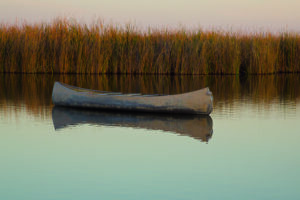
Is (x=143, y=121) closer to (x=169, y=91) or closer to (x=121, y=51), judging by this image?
(x=169, y=91)

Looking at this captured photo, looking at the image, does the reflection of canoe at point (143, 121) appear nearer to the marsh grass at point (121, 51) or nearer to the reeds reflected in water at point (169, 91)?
the reeds reflected in water at point (169, 91)

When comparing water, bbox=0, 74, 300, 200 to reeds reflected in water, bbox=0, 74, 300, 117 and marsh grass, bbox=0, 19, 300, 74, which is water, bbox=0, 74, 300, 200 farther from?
marsh grass, bbox=0, 19, 300, 74

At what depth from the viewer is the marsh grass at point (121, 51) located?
20000 millimetres

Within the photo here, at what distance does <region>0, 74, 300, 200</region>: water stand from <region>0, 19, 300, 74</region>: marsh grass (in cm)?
892

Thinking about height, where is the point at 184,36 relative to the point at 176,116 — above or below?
above

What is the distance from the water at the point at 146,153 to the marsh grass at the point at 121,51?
892cm

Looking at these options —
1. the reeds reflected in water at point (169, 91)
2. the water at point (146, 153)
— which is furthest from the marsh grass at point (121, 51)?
the water at point (146, 153)

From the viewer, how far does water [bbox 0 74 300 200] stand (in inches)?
189

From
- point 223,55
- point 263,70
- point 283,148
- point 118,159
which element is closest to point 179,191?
point 118,159

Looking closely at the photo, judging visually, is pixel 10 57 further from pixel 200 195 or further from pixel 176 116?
pixel 200 195

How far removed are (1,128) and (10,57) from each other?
13182mm

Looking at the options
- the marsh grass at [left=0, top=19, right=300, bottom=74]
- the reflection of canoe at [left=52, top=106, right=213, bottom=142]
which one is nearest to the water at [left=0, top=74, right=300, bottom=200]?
the reflection of canoe at [left=52, top=106, right=213, bottom=142]

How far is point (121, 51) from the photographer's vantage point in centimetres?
2020

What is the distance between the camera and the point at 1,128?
8117 mm
